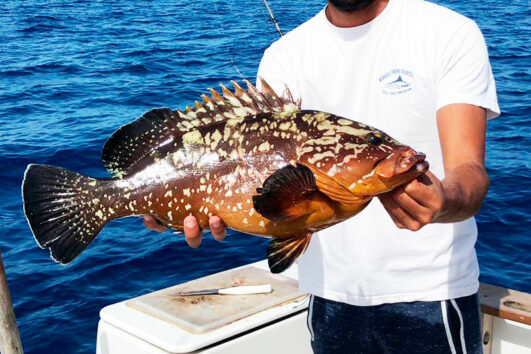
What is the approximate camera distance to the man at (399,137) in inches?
119

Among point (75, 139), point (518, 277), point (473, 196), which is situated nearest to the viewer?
point (473, 196)

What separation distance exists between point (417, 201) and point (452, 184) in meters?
0.27

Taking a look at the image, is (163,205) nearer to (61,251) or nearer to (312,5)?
(61,251)

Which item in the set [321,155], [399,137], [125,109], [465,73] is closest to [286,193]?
[321,155]

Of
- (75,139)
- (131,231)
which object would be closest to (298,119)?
(131,231)

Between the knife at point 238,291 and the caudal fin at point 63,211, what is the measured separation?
149 cm

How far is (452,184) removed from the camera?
8.86ft

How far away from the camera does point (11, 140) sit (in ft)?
38.6

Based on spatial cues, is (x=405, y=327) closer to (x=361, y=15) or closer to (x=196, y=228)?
(x=196, y=228)

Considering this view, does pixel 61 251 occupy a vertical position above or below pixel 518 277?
above

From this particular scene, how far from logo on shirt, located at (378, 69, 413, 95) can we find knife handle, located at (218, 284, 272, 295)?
181 centimetres

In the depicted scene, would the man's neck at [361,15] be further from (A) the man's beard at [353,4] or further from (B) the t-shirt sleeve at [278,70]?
(B) the t-shirt sleeve at [278,70]

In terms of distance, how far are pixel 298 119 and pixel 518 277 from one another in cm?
548

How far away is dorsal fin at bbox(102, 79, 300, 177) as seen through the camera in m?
2.98
